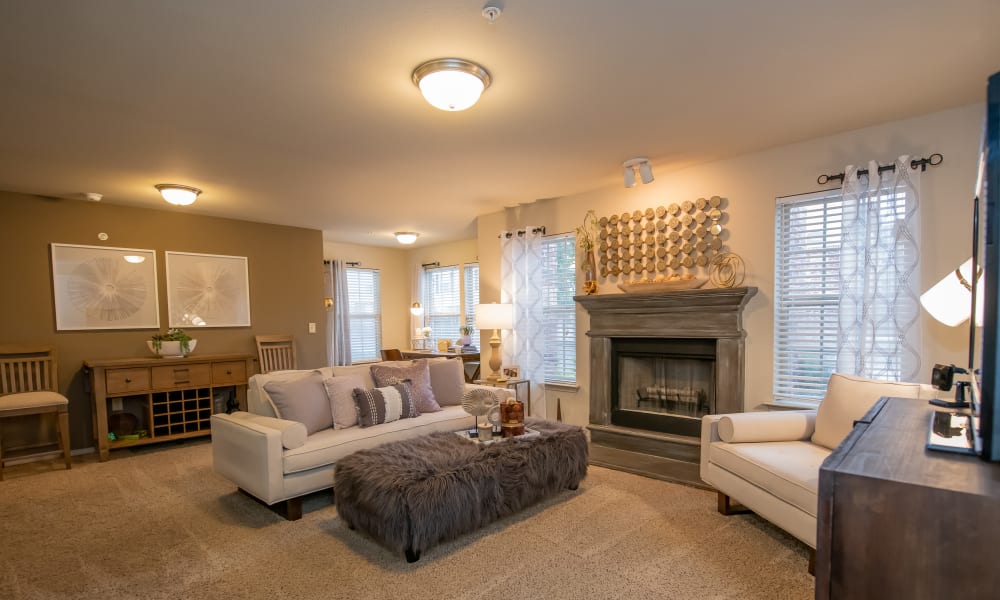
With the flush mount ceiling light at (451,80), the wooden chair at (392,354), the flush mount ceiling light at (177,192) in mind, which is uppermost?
the flush mount ceiling light at (451,80)

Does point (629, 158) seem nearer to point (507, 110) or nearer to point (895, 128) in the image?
point (507, 110)

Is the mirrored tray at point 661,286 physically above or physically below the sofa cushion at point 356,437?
above

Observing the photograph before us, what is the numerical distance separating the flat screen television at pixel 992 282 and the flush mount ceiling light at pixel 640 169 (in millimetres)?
2797

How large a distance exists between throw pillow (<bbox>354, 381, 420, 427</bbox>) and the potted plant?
253 cm

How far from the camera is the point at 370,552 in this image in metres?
2.47

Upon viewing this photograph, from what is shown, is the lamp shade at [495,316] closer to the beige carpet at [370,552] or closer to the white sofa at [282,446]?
the white sofa at [282,446]

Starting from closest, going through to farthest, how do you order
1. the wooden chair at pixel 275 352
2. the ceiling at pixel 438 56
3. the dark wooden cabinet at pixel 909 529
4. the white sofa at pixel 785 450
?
the dark wooden cabinet at pixel 909 529 < the ceiling at pixel 438 56 < the white sofa at pixel 785 450 < the wooden chair at pixel 275 352

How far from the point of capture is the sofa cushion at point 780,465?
220 cm

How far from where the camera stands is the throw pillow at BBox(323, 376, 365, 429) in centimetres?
333

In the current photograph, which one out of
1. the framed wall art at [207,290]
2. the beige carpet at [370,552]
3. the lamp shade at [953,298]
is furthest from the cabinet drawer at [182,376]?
the lamp shade at [953,298]

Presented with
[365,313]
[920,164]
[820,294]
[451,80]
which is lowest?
[365,313]

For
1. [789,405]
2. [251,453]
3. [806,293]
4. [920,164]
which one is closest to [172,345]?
[251,453]

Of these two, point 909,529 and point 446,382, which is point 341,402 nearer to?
point 446,382

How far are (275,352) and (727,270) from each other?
495 centimetres
